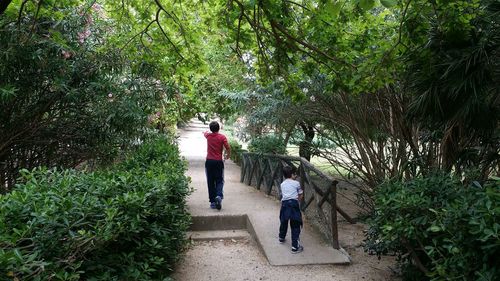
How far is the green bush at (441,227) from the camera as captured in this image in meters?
3.28

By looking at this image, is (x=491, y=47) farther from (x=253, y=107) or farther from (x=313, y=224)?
(x=253, y=107)

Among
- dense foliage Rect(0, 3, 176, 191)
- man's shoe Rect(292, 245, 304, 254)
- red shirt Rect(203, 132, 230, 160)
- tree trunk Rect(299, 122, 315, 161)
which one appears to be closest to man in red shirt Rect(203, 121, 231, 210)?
red shirt Rect(203, 132, 230, 160)

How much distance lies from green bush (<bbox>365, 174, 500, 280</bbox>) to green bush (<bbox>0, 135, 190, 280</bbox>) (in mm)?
2400

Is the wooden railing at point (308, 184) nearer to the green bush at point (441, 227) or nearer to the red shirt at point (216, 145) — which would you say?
the green bush at point (441, 227)

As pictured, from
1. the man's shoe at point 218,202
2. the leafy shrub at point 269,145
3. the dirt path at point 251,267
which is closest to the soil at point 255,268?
the dirt path at point 251,267

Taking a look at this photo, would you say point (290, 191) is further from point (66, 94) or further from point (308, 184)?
point (66, 94)

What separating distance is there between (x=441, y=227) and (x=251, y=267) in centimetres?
290

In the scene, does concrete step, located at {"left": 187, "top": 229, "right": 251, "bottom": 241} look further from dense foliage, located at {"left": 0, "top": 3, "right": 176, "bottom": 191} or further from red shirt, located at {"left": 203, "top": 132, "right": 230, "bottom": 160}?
dense foliage, located at {"left": 0, "top": 3, "right": 176, "bottom": 191}

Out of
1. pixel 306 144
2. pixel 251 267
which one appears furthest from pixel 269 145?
pixel 251 267

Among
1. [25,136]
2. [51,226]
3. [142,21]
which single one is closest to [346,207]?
[142,21]

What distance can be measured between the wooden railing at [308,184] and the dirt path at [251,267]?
23.9 inches

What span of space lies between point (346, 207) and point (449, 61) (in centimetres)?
732

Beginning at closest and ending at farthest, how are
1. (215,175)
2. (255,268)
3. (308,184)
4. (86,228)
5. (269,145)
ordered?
(86,228) < (255,268) < (308,184) < (215,175) < (269,145)

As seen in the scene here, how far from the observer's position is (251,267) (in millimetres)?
5859
